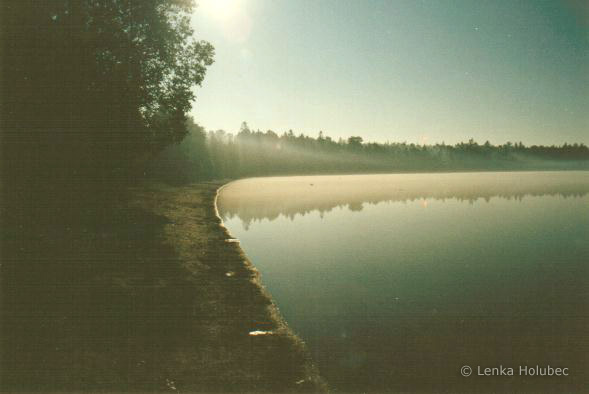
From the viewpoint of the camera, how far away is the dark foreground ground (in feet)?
16.8

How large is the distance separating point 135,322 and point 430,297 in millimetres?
6925

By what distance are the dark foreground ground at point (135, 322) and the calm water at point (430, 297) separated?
1.01m

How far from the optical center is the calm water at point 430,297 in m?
6.26

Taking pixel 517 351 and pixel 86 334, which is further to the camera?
pixel 517 351

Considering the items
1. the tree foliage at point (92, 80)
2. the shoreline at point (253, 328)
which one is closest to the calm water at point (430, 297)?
the shoreline at point (253, 328)

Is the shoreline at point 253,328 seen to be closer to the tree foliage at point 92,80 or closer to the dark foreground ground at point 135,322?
the dark foreground ground at point 135,322

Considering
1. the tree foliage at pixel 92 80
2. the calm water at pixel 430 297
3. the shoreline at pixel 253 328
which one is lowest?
the calm water at pixel 430 297

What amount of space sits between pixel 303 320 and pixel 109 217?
1252 centimetres

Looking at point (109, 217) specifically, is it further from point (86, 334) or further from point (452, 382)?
point (452, 382)

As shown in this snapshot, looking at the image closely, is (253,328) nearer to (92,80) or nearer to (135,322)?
(135,322)

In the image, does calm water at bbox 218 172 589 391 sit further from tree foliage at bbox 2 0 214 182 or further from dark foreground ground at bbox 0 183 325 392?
tree foliage at bbox 2 0 214 182

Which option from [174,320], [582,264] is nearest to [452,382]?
[174,320]

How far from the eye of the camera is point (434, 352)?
6.64m

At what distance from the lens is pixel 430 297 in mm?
9344
